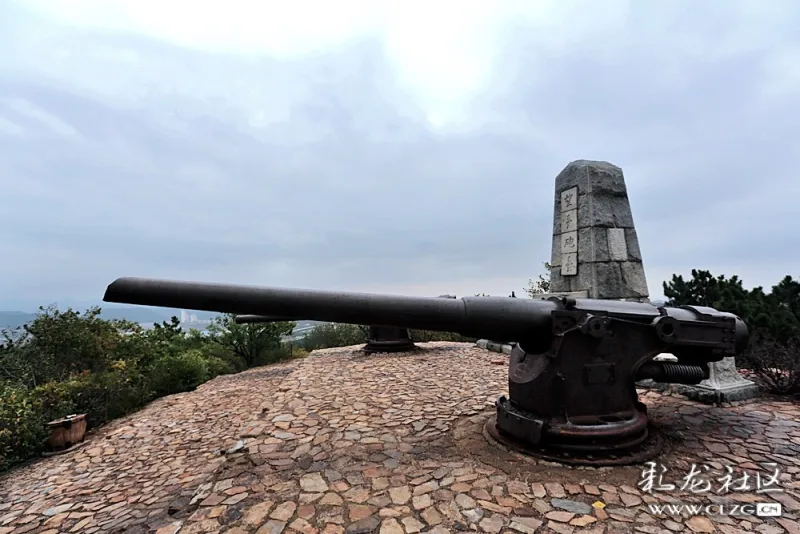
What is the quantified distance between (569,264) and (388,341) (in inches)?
203

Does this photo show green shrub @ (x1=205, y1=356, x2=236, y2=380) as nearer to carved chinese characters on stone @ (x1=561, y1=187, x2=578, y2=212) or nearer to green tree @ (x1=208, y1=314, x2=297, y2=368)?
green tree @ (x1=208, y1=314, x2=297, y2=368)

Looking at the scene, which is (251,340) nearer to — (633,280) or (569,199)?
(569,199)

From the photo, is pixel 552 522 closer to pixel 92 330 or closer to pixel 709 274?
pixel 709 274

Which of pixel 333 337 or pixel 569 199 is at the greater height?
pixel 569 199

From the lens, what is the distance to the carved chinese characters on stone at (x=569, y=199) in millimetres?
6727

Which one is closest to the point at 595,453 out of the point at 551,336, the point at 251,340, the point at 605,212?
the point at 551,336

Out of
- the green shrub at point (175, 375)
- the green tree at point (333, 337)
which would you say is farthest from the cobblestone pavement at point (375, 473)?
the green tree at point (333, 337)

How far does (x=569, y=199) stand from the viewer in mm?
6852

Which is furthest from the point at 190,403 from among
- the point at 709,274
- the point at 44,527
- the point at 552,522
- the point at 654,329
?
the point at 709,274

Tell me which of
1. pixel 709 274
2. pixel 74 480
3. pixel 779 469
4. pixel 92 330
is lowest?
pixel 74 480

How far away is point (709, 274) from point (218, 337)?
14.1 metres

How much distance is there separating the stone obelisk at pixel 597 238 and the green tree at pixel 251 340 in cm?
975

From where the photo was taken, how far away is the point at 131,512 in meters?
3.71

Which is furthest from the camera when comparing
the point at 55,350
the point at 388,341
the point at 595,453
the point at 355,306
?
the point at 388,341
